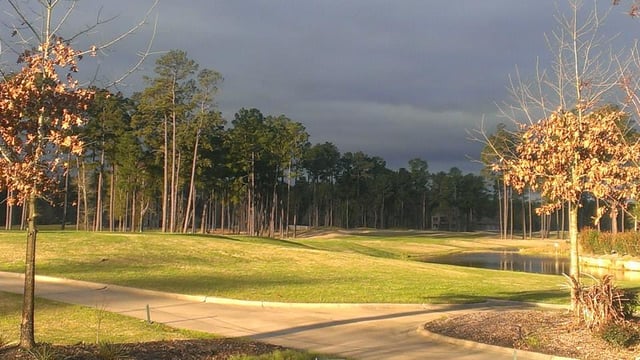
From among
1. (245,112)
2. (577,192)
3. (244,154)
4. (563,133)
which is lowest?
(577,192)

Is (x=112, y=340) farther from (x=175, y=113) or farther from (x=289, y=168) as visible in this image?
(x=289, y=168)

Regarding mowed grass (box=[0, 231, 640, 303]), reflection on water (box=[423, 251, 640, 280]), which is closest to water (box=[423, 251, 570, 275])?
reflection on water (box=[423, 251, 640, 280])

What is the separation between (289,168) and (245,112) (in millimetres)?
9379

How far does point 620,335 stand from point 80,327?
9.17 meters

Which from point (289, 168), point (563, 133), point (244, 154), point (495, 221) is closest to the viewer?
point (563, 133)

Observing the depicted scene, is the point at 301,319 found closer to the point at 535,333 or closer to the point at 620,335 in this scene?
the point at 535,333

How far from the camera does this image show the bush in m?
9.43

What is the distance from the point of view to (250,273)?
21.6m

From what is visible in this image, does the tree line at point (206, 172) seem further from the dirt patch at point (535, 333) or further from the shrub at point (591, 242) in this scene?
the shrub at point (591, 242)

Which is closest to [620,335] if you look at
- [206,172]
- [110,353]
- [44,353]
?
[110,353]

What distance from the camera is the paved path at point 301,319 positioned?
9.59 m

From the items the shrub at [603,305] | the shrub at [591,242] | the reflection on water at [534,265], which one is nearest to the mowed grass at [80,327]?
the shrub at [603,305]

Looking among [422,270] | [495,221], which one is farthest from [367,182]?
[422,270]

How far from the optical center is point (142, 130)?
5738 centimetres
